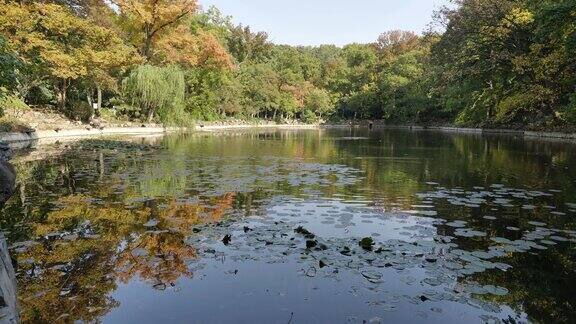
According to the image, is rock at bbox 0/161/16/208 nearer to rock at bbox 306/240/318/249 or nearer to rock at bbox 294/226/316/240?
rock at bbox 294/226/316/240

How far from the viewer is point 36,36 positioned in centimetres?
2450

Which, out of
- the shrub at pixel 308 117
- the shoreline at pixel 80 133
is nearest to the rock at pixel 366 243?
the shoreline at pixel 80 133

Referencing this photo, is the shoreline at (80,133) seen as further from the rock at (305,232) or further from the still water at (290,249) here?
the rock at (305,232)

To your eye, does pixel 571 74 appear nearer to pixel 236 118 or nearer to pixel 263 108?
pixel 236 118

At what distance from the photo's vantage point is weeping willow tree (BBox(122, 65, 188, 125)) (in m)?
33.6

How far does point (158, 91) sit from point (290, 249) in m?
31.0

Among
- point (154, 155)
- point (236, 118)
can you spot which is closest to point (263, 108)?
point (236, 118)

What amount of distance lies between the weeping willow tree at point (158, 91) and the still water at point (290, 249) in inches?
917

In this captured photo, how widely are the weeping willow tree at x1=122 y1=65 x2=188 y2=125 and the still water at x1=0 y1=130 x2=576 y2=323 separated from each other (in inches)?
917

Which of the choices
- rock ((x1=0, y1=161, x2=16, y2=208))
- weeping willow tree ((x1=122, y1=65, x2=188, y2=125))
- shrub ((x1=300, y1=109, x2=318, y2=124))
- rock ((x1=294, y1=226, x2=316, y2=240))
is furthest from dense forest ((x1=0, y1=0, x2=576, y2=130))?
shrub ((x1=300, y1=109, x2=318, y2=124))

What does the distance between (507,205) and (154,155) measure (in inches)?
504

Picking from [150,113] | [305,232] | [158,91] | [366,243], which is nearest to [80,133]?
[158,91]

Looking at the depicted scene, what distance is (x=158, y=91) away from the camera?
34.2m

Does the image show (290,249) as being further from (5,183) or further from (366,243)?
(5,183)
